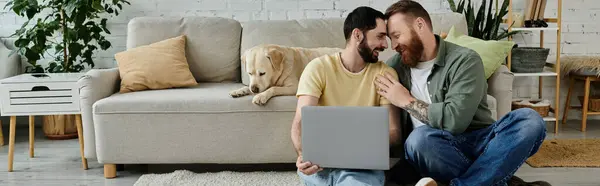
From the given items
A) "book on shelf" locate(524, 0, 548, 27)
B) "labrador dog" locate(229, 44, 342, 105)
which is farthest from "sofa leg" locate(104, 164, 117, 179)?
"book on shelf" locate(524, 0, 548, 27)

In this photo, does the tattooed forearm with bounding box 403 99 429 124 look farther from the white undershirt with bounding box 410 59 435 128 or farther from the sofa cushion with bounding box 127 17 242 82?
the sofa cushion with bounding box 127 17 242 82

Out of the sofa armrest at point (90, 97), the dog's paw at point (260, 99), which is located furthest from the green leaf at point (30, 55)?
the dog's paw at point (260, 99)

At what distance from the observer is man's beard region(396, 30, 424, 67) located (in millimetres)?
2047

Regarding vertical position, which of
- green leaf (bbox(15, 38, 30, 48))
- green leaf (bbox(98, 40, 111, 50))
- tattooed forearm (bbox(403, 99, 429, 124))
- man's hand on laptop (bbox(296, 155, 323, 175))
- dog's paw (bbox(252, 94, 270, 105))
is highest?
green leaf (bbox(15, 38, 30, 48))

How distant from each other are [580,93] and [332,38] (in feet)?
6.84

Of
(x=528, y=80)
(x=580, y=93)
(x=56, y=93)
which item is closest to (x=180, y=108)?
(x=56, y=93)

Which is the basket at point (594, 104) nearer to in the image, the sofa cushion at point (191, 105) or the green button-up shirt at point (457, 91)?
the green button-up shirt at point (457, 91)

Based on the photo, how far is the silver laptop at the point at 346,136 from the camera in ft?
6.09

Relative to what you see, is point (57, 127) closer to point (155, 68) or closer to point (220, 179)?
point (155, 68)

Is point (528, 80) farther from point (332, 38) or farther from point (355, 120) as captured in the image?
point (355, 120)

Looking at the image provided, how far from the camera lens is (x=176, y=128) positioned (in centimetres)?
264

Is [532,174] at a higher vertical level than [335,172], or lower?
lower

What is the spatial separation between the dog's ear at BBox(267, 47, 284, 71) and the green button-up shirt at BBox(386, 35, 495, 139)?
807 mm

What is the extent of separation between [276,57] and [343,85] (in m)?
0.63
